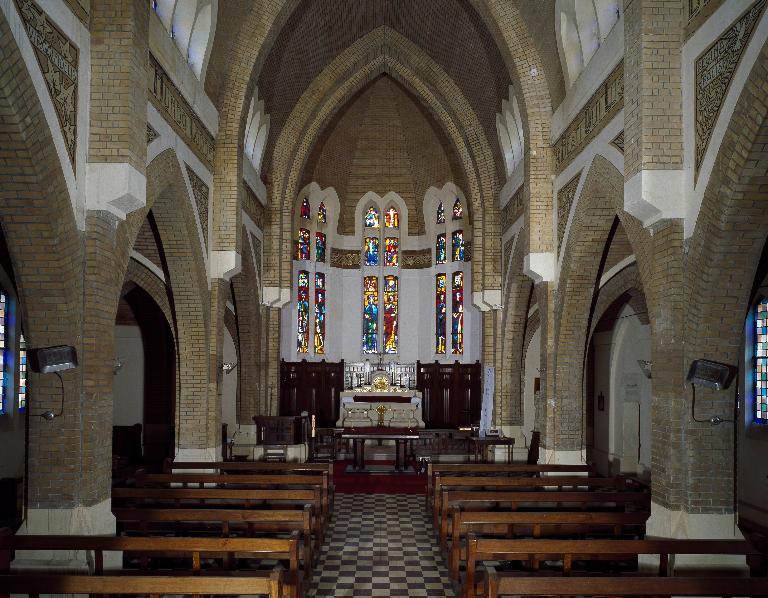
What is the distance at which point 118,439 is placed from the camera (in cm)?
1897

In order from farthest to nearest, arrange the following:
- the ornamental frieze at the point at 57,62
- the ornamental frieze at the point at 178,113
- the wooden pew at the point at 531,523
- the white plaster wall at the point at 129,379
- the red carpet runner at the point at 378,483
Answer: the white plaster wall at the point at 129,379 < the red carpet runner at the point at 378,483 < the ornamental frieze at the point at 178,113 < the wooden pew at the point at 531,523 < the ornamental frieze at the point at 57,62

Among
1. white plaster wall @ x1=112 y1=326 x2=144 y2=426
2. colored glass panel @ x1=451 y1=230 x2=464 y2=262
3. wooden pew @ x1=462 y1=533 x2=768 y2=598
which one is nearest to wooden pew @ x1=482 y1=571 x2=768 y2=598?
wooden pew @ x1=462 y1=533 x2=768 y2=598

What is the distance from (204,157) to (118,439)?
9240 millimetres

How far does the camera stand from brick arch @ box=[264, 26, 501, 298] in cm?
1989

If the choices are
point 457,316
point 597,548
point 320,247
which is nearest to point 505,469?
point 597,548

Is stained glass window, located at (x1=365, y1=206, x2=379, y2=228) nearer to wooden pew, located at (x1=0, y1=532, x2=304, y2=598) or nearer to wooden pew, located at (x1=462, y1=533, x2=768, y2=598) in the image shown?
wooden pew, located at (x1=462, y1=533, x2=768, y2=598)

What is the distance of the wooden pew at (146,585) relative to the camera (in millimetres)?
5016

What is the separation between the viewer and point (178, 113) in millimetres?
11078

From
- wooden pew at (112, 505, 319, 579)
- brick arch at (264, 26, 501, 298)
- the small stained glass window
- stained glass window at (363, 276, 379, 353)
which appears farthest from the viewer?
stained glass window at (363, 276, 379, 353)

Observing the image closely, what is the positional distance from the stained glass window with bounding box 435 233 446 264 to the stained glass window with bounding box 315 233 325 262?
3.96 metres

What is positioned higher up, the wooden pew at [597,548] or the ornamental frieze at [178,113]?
the ornamental frieze at [178,113]

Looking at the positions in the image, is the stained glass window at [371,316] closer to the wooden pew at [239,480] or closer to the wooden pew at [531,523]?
the wooden pew at [239,480]

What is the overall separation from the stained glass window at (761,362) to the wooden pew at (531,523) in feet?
20.2

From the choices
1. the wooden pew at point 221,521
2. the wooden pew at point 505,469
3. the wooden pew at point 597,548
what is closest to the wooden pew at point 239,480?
the wooden pew at point 221,521
